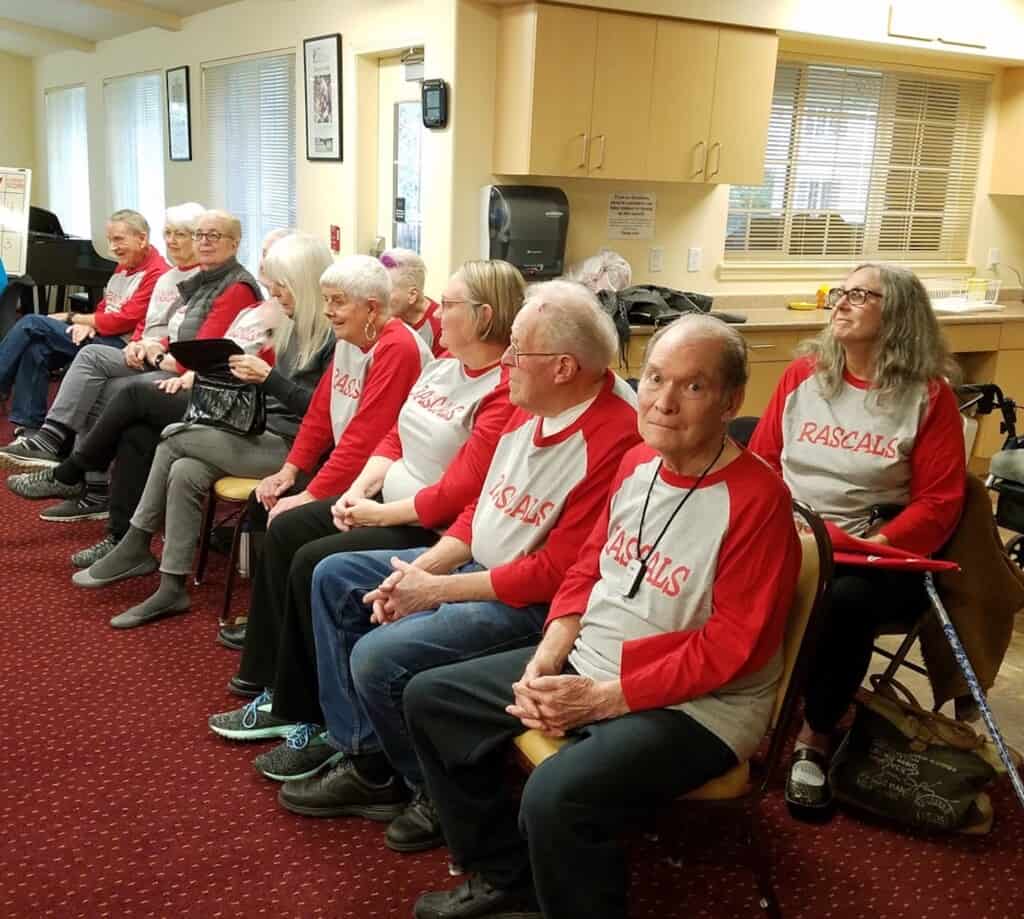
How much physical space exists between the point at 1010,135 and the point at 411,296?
13.4ft

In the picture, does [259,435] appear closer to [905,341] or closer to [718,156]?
[905,341]

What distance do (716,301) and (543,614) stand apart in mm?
3423

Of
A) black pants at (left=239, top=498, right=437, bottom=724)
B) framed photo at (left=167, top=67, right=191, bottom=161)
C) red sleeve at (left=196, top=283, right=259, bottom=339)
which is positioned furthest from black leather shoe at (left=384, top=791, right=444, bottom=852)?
framed photo at (left=167, top=67, right=191, bottom=161)

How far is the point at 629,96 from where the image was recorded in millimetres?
4402

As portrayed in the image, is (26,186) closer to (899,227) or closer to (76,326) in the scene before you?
(76,326)

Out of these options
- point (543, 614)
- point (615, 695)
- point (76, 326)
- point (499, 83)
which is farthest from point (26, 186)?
point (615, 695)

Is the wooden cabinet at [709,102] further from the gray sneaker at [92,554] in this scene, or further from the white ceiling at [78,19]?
the white ceiling at [78,19]

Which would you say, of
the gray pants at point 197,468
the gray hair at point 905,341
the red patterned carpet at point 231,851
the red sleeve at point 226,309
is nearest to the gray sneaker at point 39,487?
the red sleeve at point 226,309

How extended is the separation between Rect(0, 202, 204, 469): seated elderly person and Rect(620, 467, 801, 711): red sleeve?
3050 millimetres

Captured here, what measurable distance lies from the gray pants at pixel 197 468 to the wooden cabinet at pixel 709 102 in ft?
7.56

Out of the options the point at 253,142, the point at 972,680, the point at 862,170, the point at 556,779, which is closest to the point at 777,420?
the point at 972,680

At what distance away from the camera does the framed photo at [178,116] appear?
6527 millimetres

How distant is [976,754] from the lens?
2227 millimetres

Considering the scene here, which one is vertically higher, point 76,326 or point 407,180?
point 407,180
